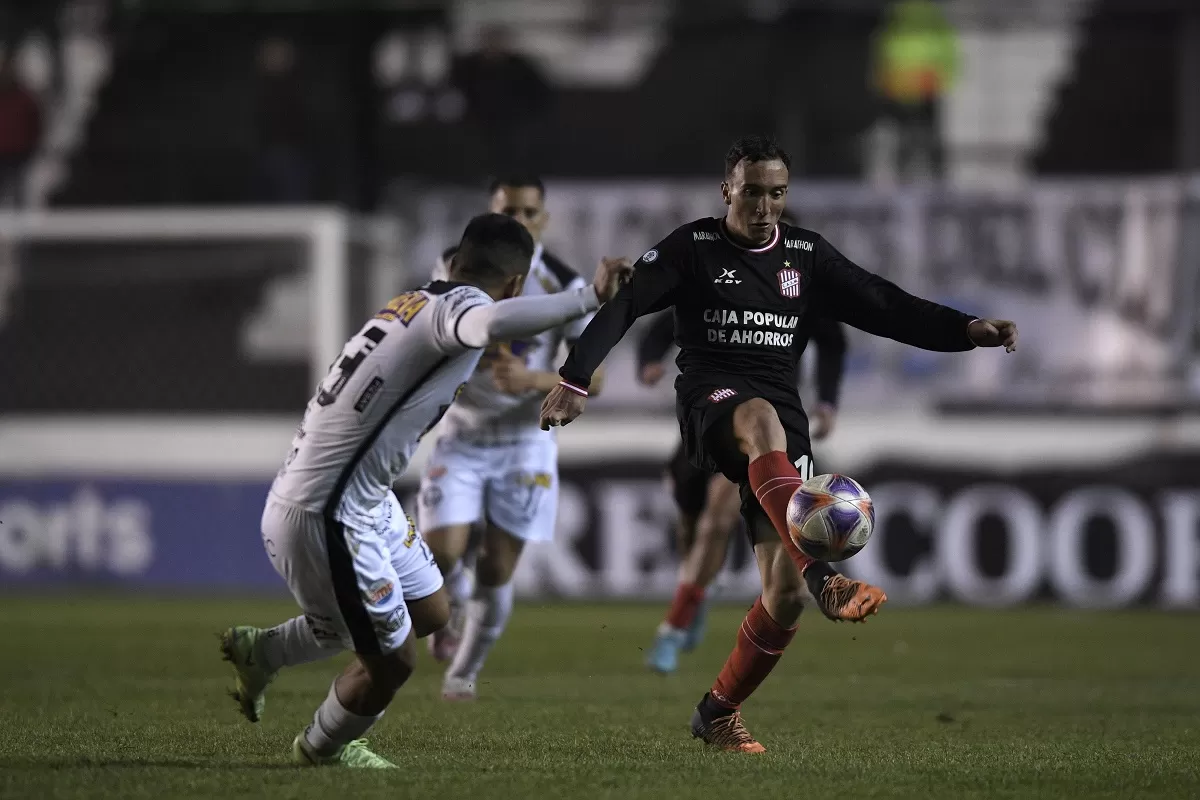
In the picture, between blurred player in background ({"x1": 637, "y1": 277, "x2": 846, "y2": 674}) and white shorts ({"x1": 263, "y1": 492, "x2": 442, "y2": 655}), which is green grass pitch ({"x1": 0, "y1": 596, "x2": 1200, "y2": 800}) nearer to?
blurred player in background ({"x1": 637, "y1": 277, "x2": 846, "y2": 674})

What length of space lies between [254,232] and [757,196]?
10.7m

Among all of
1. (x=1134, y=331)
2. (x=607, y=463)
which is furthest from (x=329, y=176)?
(x=1134, y=331)

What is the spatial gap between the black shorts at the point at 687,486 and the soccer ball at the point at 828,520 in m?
3.97

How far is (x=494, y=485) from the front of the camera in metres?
8.11

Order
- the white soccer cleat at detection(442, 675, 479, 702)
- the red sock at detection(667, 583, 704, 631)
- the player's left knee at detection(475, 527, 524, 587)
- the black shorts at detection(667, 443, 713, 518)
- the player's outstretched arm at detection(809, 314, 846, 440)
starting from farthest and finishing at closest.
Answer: the black shorts at detection(667, 443, 713, 518)
the red sock at detection(667, 583, 704, 631)
the player's outstretched arm at detection(809, 314, 846, 440)
the player's left knee at detection(475, 527, 524, 587)
the white soccer cleat at detection(442, 675, 479, 702)

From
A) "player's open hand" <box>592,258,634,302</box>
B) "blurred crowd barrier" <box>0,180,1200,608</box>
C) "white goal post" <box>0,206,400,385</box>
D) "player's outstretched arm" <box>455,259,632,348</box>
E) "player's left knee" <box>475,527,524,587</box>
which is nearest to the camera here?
"player's outstretched arm" <box>455,259,632,348</box>

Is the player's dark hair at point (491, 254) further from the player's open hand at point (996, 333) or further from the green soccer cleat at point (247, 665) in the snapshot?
the player's open hand at point (996, 333)

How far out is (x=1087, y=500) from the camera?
48.1 ft

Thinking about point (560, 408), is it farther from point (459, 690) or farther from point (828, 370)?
point (828, 370)

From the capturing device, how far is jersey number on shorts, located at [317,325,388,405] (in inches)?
209

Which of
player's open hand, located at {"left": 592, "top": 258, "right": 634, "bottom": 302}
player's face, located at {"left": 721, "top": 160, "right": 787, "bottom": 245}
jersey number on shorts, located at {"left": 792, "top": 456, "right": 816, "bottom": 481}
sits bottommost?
jersey number on shorts, located at {"left": 792, "top": 456, "right": 816, "bottom": 481}

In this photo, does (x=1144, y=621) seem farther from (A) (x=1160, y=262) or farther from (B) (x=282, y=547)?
(B) (x=282, y=547)

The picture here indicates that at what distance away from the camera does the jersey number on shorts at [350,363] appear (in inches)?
209

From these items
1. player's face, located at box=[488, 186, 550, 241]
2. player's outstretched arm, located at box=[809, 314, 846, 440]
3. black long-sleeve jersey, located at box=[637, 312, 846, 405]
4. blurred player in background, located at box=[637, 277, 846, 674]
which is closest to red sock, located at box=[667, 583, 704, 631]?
blurred player in background, located at box=[637, 277, 846, 674]
